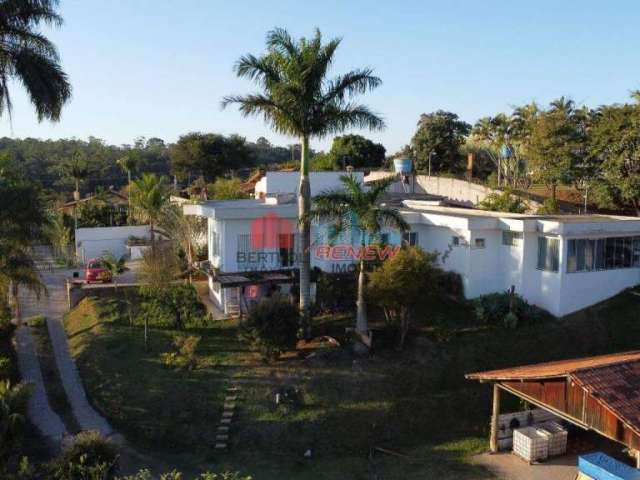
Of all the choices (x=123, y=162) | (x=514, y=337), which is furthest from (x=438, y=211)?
(x=123, y=162)

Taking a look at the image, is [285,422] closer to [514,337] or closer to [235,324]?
[235,324]

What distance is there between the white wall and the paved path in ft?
14.8

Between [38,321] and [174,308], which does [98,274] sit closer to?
[38,321]

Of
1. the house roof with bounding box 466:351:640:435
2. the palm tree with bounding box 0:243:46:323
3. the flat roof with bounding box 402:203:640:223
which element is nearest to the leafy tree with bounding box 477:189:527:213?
the flat roof with bounding box 402:203:640:223

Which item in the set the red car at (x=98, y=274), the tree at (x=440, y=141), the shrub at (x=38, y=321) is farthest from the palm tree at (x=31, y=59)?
the tree at (x=440, y=141)

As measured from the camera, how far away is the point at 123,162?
168 feet

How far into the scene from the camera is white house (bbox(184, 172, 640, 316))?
21547 mm

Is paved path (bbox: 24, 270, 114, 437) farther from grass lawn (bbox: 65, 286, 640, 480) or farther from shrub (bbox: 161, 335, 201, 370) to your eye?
shrub (bbox: 161, 335, 201, 370)

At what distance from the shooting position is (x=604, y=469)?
11.3 meters

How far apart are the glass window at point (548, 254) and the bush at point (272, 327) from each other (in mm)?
9678

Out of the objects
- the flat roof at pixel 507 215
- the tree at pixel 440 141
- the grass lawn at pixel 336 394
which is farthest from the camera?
the tree at pixel 440 141

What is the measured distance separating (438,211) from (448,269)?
2972 millimetres

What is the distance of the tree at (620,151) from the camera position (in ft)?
94.7

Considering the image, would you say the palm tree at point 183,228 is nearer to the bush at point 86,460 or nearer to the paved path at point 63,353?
the paved path at point 63,353
